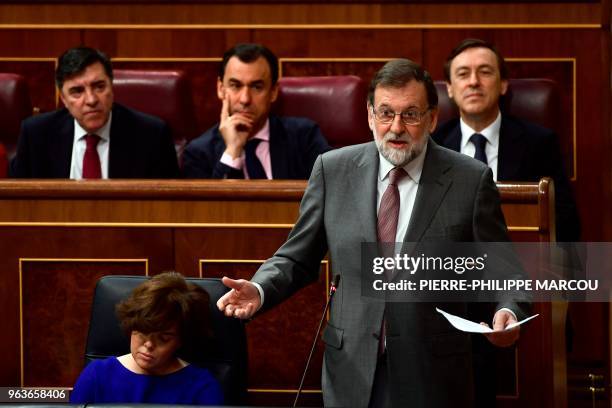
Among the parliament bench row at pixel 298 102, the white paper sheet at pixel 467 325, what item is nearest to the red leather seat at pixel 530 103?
the parliament bench row at pixel 298 102

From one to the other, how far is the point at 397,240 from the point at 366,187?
0.20 ft

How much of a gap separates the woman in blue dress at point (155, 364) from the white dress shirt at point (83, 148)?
61 cm

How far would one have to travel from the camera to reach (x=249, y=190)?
52.9 inches

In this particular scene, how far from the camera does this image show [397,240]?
1.05m

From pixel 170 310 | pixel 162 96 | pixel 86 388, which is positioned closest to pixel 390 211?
pixel 170 310

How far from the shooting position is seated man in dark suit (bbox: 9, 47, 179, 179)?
1694 mm

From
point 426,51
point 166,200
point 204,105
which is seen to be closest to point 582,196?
point 426,51

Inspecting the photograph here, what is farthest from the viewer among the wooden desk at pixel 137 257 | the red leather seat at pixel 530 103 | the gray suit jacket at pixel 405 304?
the red leather seat at pixel 530 103

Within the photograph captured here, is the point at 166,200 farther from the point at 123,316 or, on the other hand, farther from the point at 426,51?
the point at 426,51

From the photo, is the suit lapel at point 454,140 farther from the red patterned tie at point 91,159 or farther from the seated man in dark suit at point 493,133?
the red patterned tie at point 91,159

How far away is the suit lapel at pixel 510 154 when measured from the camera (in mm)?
1643

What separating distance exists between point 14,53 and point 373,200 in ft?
4.02

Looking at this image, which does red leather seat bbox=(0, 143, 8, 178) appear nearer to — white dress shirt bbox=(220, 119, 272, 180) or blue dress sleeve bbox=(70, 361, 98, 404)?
white dress shirt bbox=(220, 119, 272, 180)

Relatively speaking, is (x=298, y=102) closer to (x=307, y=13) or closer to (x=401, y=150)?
(x=307, y=13)
